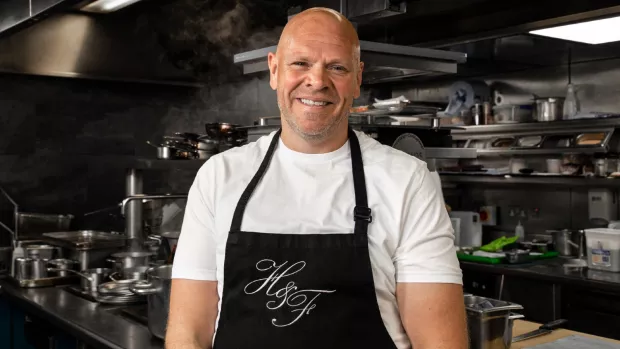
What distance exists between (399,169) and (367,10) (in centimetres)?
130

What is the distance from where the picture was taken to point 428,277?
1.80 metres

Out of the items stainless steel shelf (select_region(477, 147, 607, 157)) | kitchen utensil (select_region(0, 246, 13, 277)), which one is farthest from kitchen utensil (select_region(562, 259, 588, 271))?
kitchen utensil (select_region(0, 246, 13, 277))

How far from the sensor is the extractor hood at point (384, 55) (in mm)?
2926

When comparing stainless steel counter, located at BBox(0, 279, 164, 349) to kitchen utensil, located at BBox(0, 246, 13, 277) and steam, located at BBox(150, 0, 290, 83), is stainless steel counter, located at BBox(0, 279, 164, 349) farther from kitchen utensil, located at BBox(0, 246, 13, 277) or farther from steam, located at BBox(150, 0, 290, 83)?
steam, located at BBox(150, 0, 290, 83)

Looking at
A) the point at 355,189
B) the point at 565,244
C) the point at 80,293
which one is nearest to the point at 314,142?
the point at 355,189

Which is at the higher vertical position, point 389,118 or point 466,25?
point 466,25

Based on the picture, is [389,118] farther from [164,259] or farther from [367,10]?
[164,259]

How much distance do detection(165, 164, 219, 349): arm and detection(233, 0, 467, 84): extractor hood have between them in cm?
111

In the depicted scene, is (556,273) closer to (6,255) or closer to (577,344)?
(577,344)

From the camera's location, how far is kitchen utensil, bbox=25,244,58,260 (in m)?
4.49

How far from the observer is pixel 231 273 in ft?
6.25

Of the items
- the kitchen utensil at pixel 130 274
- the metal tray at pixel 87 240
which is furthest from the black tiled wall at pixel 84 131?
the kitchen utensil at pixel 130 274

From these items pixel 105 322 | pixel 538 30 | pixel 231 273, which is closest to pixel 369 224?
pixel 231 273

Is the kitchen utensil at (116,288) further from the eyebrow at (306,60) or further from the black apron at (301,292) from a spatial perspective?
the eyebrow at (306,60)
